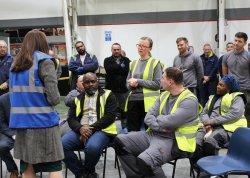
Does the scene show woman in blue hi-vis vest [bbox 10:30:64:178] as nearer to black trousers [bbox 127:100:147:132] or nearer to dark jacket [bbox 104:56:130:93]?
black trousers [bbox 127:100:147:132]

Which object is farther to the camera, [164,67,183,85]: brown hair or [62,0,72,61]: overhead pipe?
[62,0,72,61]: overhead pipe

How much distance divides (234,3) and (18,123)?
249 inches

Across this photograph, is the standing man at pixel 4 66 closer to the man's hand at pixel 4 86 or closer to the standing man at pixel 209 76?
the man's hand at pixel 4 86

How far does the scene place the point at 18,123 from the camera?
8.55 ft

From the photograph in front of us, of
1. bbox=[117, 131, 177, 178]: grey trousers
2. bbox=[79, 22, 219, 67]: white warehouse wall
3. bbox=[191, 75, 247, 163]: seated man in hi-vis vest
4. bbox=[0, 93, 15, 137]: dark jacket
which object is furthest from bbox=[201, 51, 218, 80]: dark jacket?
bbox=[0, 93, 15, 137]: dark jacket

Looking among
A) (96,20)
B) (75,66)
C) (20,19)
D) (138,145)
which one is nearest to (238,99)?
(138,145)

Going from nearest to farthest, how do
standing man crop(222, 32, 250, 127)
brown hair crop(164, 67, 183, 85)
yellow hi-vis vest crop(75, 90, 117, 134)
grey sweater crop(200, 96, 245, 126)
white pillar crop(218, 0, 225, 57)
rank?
brown hair crop(164, 67, 183, 85)
grey sweater crop(200, 96, 245, 126)
yellow hi-vis vest crop(75, 90, 117, 134)
standing man crop(222, 32, 250, 127)
white pillar crop(218, 0, 225, 57)

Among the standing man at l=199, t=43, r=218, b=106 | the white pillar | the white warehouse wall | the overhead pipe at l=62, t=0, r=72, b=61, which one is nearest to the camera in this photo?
the standing man at l=199, t=43, r=218, b=106

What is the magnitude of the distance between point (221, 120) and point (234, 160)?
575mm

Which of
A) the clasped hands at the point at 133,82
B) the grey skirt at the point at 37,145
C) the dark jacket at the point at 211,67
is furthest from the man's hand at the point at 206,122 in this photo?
the dark jacket at the point at 211,67

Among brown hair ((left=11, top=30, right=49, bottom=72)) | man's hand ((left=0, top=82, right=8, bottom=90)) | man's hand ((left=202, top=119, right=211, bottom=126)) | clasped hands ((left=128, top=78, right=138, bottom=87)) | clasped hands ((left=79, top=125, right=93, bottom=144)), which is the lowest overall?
clasped hands ((left=79, top=125, right=93, bottom=144))

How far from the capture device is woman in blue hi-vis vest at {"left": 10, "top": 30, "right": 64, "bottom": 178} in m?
2.57

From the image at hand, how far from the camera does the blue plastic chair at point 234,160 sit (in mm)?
2854

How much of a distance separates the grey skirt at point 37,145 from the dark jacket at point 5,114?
3.78 ft
